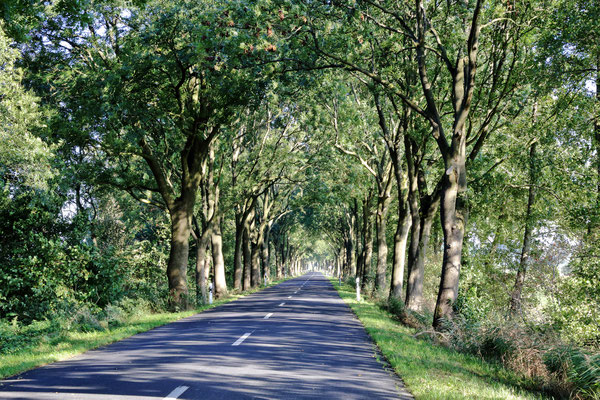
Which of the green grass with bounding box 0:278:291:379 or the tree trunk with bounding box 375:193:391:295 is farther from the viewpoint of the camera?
the tree trunk with bounding box 375:193:391:295

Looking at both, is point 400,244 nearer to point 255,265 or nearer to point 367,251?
point 367,251

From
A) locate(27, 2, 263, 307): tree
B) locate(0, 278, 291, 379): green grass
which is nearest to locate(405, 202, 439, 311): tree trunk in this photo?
locate(27, 2, 263, 307): tree

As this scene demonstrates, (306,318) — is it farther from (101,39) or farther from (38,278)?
(101,39)

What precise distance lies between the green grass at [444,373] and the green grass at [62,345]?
5.95 m

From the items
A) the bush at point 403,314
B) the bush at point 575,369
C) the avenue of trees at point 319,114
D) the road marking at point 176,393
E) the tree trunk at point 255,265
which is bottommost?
the bush at point 403,314

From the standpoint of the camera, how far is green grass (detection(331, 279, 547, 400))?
684 cm

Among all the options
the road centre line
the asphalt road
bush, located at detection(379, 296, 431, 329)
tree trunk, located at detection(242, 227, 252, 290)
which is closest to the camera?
the asphalt road

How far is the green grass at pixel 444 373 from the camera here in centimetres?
684

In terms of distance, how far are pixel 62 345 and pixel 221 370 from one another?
4.61m

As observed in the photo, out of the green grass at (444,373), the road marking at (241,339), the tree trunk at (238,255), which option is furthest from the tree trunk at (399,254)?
the tree trunk at (238,255)

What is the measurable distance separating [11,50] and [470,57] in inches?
569

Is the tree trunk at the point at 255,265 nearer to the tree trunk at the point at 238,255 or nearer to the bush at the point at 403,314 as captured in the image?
the tree trunk at the point at 238,255

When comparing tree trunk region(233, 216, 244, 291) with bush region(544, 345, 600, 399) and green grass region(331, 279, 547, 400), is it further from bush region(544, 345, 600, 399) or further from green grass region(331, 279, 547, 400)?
bush region(544, 345, 600, 399)

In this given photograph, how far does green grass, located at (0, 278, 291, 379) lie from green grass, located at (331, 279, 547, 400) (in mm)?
5947
